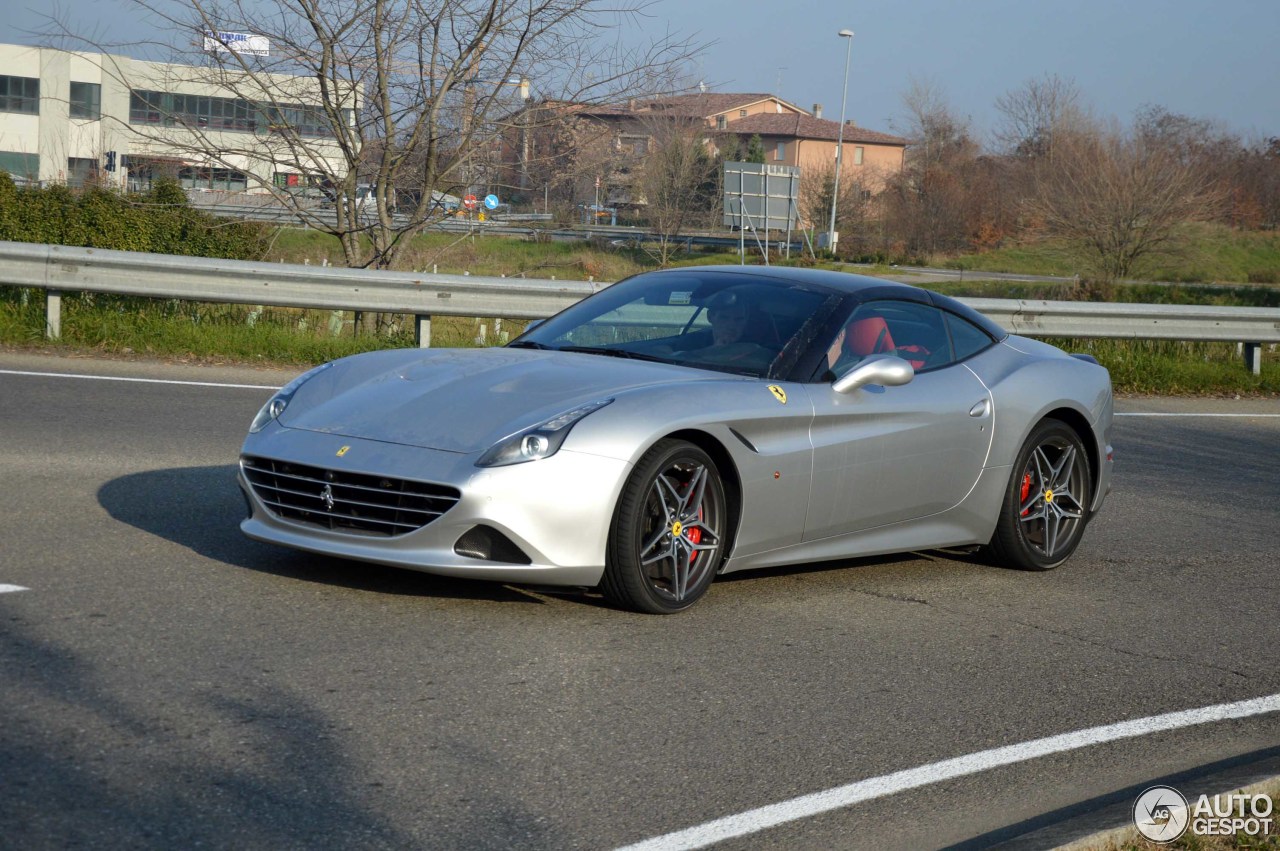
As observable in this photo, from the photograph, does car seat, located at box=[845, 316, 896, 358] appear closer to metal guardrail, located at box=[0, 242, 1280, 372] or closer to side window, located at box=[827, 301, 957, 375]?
side window, located at box=[827, 301, 957, 375]

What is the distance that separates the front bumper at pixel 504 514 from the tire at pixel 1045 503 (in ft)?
8.08

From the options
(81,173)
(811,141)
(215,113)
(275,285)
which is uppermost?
(811,141)

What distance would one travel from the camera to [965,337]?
6961 millimetres

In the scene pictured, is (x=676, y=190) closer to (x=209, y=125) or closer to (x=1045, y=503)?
(x=209, y=125)

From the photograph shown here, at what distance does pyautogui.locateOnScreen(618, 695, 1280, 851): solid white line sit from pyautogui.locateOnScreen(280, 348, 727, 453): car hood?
74.4 inches

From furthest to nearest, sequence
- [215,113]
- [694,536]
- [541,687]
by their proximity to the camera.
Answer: [215,113], [694,536], [541,687]

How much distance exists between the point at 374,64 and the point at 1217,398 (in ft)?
30.4

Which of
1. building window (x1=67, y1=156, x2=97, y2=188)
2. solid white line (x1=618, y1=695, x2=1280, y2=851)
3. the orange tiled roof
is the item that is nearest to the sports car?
solid white line (x1=618, y1=695, x2=1280, y2=851)

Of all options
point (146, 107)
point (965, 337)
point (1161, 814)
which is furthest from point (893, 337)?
point (146, 107)

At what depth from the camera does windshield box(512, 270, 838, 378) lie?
20.1ft

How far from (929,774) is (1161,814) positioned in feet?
2.13

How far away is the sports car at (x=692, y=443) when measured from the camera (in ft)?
16.7

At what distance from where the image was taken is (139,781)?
348 centimetres

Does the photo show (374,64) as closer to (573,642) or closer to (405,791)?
(573,642)
